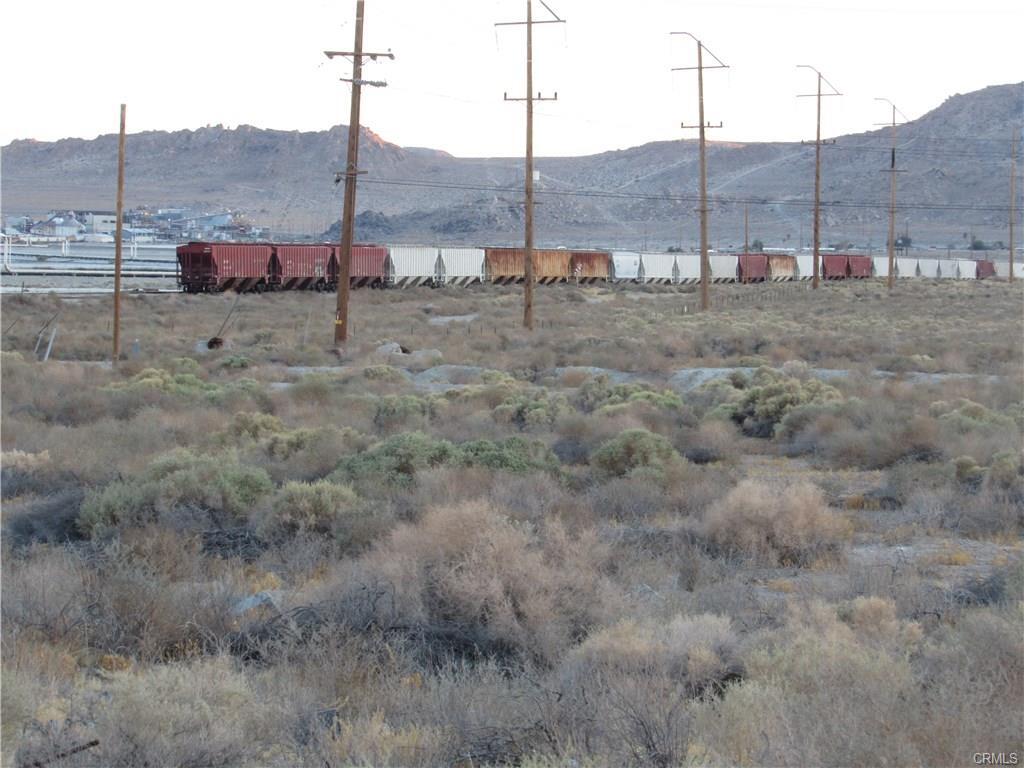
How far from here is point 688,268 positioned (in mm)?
92688

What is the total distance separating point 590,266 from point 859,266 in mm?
31609

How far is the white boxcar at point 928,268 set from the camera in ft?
335

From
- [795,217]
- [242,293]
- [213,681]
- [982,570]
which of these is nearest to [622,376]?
[982,570]

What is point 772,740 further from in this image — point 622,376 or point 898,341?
point 898,341

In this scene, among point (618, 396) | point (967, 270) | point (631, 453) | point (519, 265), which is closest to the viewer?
point (631, 453)

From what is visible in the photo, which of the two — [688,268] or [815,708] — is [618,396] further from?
[688,268]

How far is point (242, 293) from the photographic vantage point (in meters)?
62.8

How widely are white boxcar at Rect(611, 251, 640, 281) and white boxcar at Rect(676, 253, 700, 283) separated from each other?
6.62 metres

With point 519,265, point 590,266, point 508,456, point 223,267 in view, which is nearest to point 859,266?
point 590,266

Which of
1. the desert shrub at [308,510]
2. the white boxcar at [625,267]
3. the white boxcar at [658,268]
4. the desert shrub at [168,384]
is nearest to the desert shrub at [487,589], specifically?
the desert shrub at [308,510]

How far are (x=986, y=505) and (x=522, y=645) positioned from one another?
6537 millimetres

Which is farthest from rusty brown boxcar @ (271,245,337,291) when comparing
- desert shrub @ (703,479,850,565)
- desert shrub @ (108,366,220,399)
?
desert shrub @ (703,479,850,565)

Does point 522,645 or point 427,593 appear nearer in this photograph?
point 522,645

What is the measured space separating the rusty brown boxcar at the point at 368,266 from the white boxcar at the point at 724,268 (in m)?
27.2
